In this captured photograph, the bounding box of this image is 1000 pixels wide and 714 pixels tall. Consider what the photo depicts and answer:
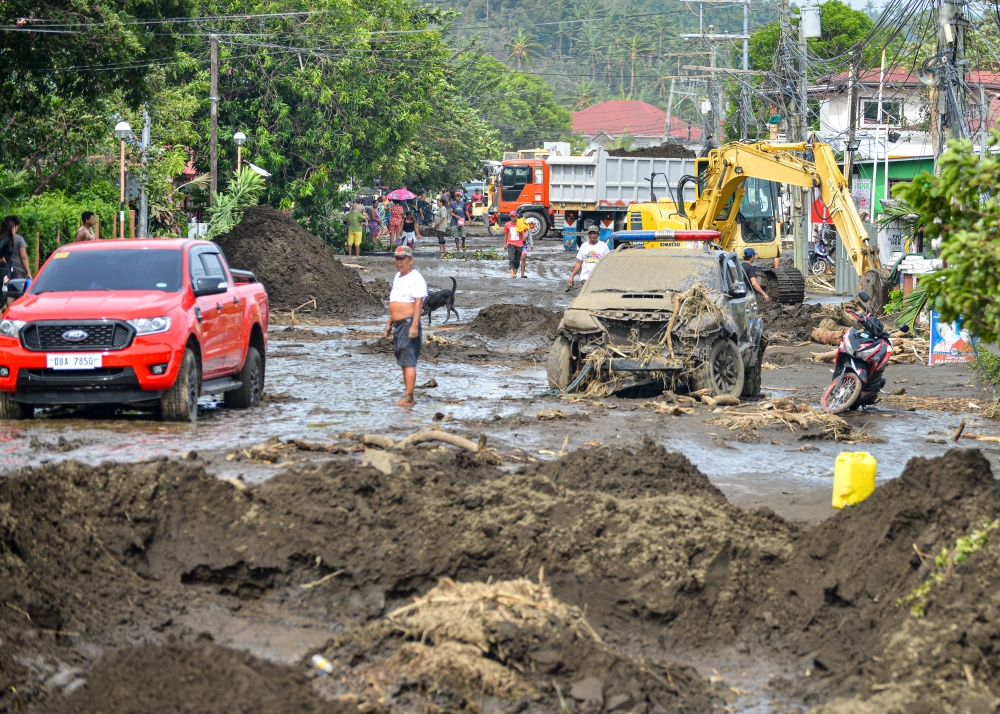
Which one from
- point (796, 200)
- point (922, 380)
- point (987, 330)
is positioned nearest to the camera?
point (987, 330)

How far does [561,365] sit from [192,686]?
9794 millimetres

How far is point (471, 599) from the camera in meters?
5.98

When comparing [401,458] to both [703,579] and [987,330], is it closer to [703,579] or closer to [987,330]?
[703,579]

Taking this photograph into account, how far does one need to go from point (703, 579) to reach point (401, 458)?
2.83 meters

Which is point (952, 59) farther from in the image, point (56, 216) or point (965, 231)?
point (56, 216)

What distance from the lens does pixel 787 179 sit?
23781mm

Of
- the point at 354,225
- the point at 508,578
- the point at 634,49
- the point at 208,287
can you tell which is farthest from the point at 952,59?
the point at 634,49

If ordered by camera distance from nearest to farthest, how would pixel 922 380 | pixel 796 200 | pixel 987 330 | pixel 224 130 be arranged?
pixel 987 330 < pixel 922 380 < pixel 796 200 < pixel 224 130

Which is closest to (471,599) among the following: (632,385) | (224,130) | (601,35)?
(632,385)

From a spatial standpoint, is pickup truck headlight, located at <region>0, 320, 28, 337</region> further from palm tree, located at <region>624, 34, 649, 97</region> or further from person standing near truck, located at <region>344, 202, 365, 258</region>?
palm tree, located at <region>624, 34, 649, 97</region>

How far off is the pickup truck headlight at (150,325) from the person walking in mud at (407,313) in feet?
8.95

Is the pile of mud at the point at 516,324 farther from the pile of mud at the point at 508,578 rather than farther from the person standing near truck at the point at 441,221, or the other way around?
the person standing near truck at the point at 441,221

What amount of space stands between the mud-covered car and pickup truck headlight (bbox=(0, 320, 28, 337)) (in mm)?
6022

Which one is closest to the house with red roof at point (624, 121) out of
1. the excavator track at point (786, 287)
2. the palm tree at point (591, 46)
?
the palm tree at point (591, 46)
